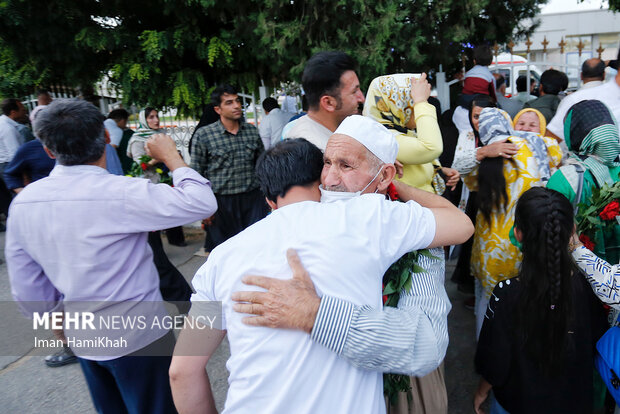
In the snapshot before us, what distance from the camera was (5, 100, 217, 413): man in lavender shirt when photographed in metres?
1.71

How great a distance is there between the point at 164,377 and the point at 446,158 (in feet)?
12.1

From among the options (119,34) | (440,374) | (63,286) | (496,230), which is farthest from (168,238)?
(440,374)

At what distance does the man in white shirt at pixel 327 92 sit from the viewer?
7.68 ft

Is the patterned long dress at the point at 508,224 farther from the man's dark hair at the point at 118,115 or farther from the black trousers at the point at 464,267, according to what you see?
the man's dark hair at the point at 118,115

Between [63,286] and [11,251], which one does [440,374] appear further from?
[11,251]

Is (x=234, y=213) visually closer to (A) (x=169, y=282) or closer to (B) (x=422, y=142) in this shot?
(A) (x=169, y=282)

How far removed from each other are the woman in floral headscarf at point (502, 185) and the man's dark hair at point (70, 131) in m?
2.13

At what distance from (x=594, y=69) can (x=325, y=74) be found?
329 centimetres

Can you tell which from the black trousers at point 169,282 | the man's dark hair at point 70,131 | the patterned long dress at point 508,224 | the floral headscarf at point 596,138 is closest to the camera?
the man's dark hair at point 70,131

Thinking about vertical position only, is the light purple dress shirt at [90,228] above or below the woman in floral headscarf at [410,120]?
below

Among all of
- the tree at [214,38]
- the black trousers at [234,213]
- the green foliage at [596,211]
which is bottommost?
the black trousers at [234,213]

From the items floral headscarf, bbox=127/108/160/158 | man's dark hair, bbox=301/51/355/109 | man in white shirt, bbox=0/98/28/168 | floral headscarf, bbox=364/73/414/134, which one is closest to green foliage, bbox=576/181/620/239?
floral headscarf, bbox=364/73/414/134

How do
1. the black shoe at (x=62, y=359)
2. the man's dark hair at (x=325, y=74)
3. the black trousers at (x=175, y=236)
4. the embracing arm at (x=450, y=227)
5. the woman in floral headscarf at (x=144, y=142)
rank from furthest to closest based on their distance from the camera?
the black trousers at (x=175, y=236)
the woman in floral headscarf at (x=144, y=142)
the black shoe at (x=62, y=359)
the man's dark hair at (x=325, y=74)
the embracing arm at (x=450, y=227)

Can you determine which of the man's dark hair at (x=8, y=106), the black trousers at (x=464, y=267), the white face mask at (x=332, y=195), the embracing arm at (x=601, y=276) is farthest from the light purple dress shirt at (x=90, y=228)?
the man's dark hair at (x=8, y=106)
